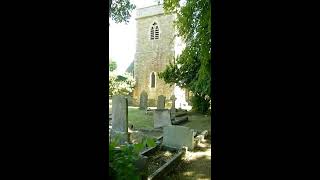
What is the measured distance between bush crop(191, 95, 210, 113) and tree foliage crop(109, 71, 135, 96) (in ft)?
37.9

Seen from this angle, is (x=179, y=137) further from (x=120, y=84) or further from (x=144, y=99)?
(x=120, y=84)

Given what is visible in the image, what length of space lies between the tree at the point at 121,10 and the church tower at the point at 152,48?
14.8 m

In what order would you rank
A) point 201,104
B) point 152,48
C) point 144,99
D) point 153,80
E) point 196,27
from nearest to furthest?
point 196,27
point 201,104
point 144,99
point 153,80
point 152,48

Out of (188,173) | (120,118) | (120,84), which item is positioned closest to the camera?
(188,173)

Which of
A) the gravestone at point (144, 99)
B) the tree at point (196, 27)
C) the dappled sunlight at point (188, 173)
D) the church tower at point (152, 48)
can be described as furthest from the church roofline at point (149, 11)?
the dappled sunlight at point (188, 173)

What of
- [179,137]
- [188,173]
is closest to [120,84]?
[179,137]

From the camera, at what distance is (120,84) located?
27.9m

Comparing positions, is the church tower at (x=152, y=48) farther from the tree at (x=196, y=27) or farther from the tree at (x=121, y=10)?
the tree at (x=196, y=27)

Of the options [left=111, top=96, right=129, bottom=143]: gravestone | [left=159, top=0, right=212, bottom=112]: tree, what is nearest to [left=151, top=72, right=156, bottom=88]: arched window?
[left=159, top=0, right=212, bottom=112]: tree

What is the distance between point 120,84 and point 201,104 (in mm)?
13009

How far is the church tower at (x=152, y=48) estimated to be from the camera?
2808cm
